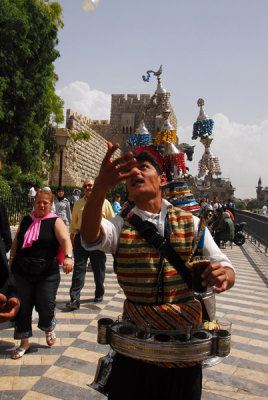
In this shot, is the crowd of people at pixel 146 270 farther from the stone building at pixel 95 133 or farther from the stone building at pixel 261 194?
the stone building at pixel 261 194

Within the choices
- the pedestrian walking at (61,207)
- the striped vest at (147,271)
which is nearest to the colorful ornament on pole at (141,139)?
the pedestrian walking at (61,207)

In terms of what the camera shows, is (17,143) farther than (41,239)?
Yes

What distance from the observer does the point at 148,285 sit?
5.89 feet

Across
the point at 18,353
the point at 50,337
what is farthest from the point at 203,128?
the point at 18,353

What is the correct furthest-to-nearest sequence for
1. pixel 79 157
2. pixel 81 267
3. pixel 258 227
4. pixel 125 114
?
pixel 125 114 < pixel 79 157 < pixel 258 227 < pixel 81 267

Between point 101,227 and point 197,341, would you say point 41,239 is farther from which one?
point 197,341

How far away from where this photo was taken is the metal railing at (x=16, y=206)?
1317 centimetres

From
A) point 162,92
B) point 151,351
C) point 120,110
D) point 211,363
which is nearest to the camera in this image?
point 151,351

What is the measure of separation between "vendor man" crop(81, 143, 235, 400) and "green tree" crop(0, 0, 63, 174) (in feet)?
46.1

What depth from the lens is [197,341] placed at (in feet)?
5.65

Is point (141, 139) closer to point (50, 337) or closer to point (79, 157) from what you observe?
point (50, 337)

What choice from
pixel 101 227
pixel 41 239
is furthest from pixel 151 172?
pixel 41 239

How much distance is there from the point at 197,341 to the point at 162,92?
13.7ft

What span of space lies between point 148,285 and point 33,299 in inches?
93.6
